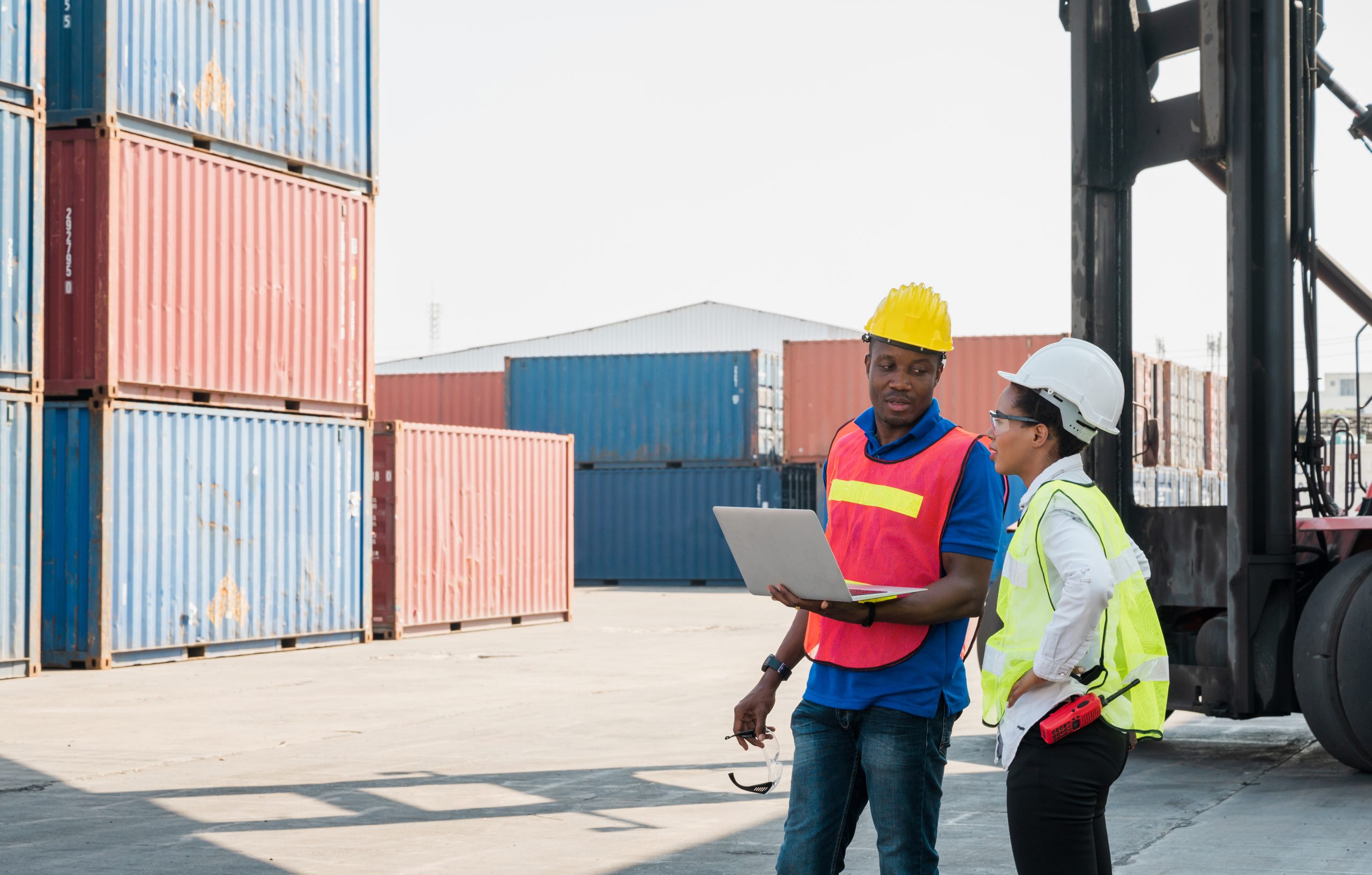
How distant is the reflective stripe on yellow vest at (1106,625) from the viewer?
310 centimetres

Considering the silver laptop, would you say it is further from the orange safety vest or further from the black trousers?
the black trousers

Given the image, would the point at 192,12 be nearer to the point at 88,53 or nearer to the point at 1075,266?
the point at 88,53

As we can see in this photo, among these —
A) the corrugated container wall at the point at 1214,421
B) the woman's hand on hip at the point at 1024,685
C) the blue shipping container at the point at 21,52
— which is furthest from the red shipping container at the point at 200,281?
the corrugated container wall at the point at 1214,421

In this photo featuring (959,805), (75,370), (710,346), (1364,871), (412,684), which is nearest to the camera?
(1364,871)

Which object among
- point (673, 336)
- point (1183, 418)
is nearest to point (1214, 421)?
point (1183, 418)

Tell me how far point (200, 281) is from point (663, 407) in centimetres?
1775

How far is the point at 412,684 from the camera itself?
13344 millimetres

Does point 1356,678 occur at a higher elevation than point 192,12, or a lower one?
lower

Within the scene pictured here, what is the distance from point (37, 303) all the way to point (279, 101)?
3.85m

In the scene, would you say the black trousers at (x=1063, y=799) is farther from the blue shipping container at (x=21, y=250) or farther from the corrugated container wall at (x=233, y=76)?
the corrugated container wall at (x=233, y=76)

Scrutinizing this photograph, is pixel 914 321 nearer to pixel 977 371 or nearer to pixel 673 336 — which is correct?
pixel 977 371

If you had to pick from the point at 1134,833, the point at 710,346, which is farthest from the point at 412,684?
the point at 710,346

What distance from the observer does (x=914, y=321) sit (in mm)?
3533

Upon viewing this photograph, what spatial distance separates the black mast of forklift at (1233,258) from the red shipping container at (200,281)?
9254mm
